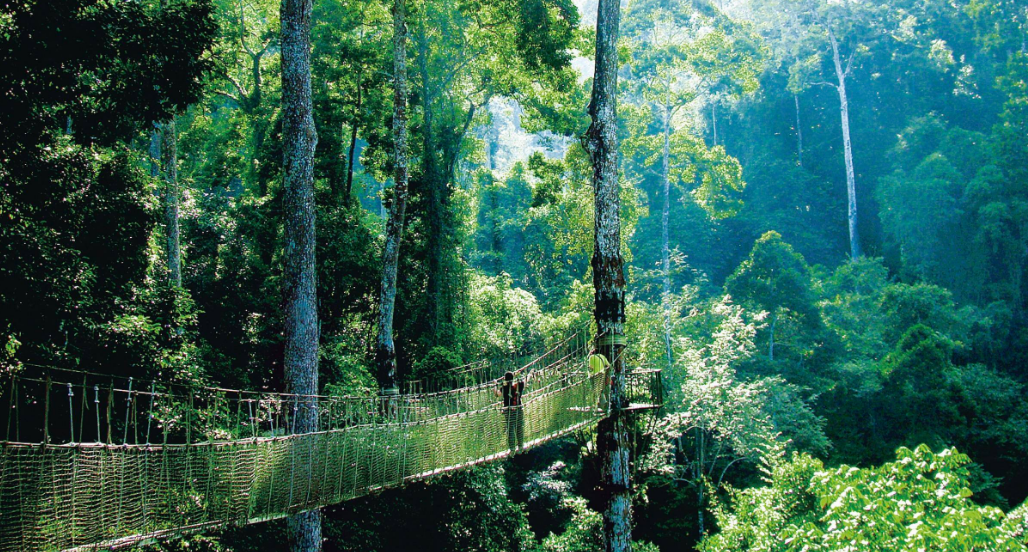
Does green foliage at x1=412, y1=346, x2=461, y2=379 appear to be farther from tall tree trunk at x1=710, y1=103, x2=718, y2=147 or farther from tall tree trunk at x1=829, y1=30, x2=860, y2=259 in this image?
tall tree trunk at x1=710, y1=103, x2=718, y2=147

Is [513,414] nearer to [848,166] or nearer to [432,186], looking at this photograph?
[432,186]

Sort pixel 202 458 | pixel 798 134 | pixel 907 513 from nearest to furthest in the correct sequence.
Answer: pixel 202 458 < pixel 907 513 < pixel 798 134

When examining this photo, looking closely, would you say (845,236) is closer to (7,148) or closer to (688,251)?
(688,251)

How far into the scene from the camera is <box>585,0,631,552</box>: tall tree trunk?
4531 mm

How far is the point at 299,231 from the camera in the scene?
4785mm

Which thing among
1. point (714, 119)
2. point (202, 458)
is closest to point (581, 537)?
point (202, 458)

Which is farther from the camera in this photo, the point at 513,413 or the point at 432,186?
the point at 432,186

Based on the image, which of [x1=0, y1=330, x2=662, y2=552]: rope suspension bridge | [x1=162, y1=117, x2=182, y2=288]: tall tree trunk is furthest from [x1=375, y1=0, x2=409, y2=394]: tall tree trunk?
[x1=162, y1=117, x2=182, y2=288]: tall tree trunk

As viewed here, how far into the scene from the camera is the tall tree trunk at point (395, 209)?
7.34m

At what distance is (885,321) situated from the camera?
47.9ft

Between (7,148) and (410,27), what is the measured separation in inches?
277

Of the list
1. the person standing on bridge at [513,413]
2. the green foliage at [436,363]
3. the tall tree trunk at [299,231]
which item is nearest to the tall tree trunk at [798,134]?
the green foliage at [436,363]

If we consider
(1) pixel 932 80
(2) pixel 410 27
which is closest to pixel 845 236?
(1) pixel 932 80

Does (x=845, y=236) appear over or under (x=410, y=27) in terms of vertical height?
under
